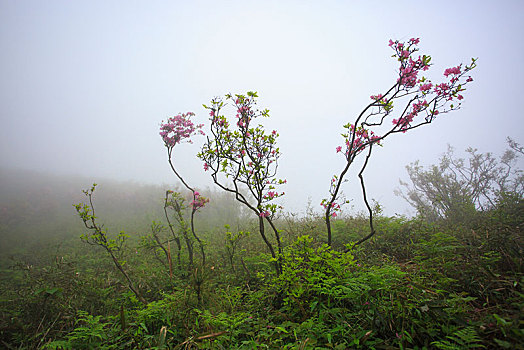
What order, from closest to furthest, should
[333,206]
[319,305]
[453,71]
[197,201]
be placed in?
[319,305] → [453,71] → [333,206] → [197,201]

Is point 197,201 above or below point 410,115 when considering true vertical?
below

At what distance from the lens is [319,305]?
2.45 m

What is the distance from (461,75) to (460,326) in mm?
3505

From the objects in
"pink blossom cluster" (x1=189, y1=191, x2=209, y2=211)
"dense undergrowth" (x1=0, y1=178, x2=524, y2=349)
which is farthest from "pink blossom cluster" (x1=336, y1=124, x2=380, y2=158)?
"pink blossom cluster" (x1=189, y1=191, x2=209, y2=211)

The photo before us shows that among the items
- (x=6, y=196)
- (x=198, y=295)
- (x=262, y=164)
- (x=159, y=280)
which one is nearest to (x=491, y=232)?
(x=262, y=164)

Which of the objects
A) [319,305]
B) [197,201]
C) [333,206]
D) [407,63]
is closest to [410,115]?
[407,63]

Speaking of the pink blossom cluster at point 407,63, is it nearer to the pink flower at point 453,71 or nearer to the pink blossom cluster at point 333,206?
the pink flower at point 453,71

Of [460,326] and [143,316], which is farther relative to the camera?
[143,316]

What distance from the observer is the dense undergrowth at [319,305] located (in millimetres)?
1831

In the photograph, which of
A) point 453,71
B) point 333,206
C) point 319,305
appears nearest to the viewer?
point 319,305

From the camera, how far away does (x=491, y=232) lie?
129 inches

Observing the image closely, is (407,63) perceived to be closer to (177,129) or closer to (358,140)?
(358,140)

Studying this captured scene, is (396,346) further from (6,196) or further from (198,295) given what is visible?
(6,196)

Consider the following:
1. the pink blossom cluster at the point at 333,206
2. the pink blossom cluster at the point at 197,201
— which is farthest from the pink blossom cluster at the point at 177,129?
the pink blossom cluster at the point at 333,206
